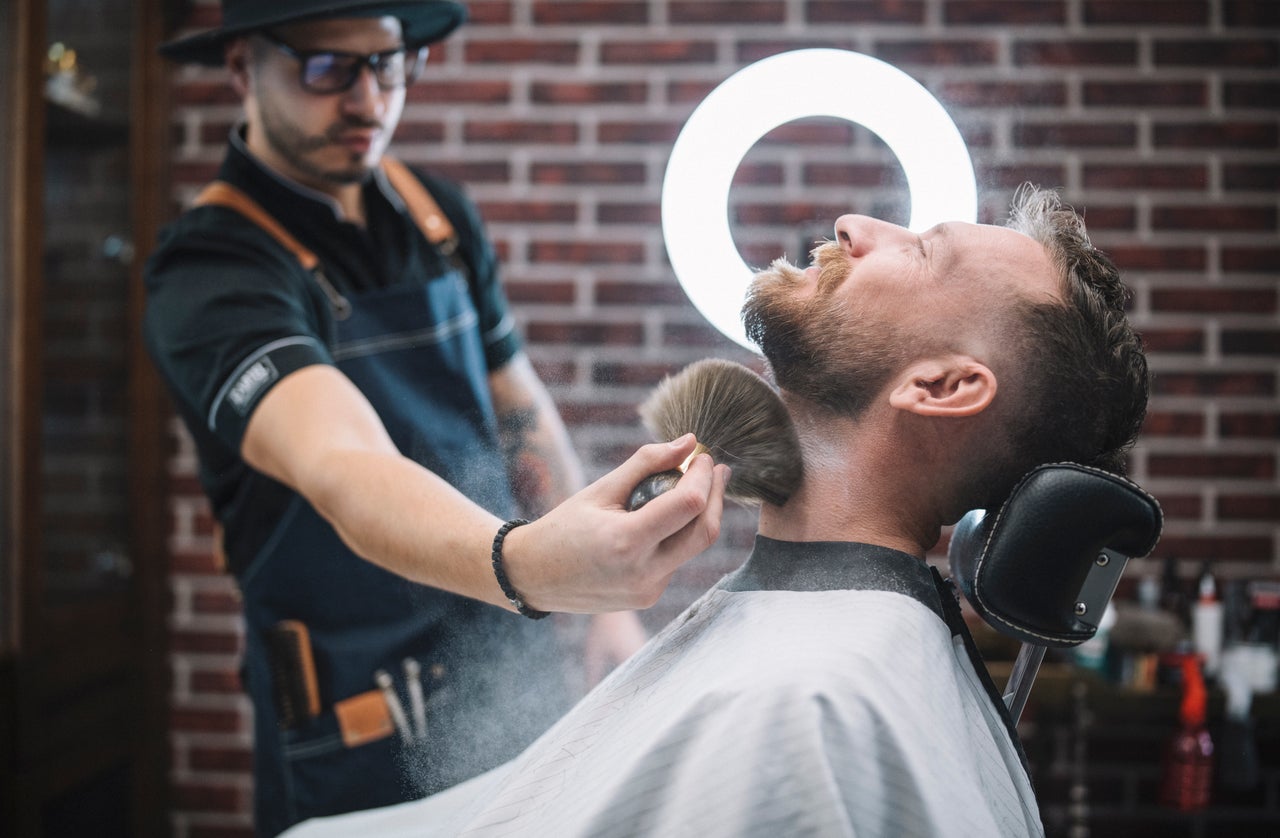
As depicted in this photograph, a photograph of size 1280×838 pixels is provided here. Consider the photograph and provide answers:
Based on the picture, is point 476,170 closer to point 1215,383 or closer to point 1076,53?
point 1076,53

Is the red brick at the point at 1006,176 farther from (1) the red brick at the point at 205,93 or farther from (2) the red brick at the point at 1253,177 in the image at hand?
(1) the red brick at the point at 205,93

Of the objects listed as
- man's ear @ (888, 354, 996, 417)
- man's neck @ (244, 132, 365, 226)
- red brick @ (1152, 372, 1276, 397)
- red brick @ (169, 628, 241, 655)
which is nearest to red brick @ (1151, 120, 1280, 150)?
red brick @ (1152, 372, 1276, 397)

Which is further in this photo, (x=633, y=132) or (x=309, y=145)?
(x=633, y=132)

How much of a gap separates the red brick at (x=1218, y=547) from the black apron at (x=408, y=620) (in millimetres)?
1814

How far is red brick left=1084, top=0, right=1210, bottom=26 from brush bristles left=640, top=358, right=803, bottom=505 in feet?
5.20

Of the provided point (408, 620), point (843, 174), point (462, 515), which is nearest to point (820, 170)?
point (843, 174)

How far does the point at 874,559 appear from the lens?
1.11 metres

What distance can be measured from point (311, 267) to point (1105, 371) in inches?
44.1

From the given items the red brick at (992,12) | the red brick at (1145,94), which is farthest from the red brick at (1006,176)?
the red brick at (992,12)

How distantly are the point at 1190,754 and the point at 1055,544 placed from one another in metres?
1.68

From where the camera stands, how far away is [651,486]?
38.0 inches

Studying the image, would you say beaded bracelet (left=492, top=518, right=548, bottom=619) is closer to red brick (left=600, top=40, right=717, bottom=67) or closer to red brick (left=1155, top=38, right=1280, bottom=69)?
red brick (left=1155, top=38, right=1280, bottom=69)

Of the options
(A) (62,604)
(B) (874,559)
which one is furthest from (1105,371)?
(A) (62,604)

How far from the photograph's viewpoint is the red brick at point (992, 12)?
248cm
